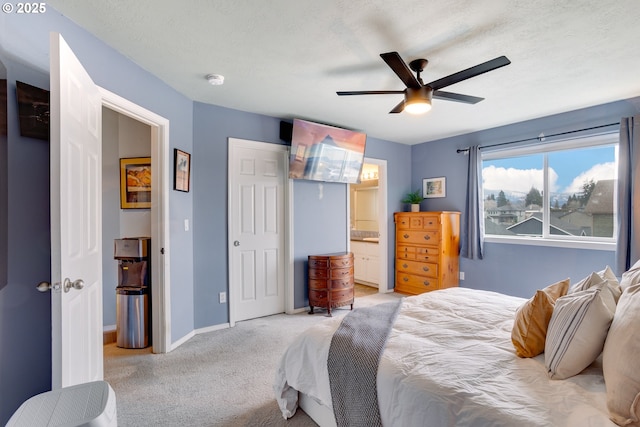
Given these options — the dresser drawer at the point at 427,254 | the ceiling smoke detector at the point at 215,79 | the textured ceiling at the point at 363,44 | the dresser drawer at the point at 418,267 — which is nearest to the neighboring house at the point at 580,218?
the textured ceiling at the point at 363,44

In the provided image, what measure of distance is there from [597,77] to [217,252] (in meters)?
3.97

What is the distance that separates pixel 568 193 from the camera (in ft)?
12.2

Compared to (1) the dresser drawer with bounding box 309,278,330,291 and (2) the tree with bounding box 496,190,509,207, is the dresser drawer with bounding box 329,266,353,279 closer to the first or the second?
(1) the dresser drawer with bounding box 309,278,330,291

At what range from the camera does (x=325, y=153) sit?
3977mm

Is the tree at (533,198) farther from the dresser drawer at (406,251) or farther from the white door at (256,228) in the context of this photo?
the white door at (256,228)

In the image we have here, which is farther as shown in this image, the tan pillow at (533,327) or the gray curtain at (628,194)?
the gray curtain at (628,194)

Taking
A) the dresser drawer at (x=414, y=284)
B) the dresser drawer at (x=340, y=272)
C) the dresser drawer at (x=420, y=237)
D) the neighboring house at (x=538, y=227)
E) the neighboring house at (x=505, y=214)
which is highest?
the neighboring house at (x=505, y=214)

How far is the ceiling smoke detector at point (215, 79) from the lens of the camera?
8.56ft

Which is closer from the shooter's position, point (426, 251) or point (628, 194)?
point (628, 194)

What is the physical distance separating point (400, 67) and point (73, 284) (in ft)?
7.22

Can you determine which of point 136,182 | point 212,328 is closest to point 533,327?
point 212,328

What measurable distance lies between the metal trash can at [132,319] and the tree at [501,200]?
4604mm

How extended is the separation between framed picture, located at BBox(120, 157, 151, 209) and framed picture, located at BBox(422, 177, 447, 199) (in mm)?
4039

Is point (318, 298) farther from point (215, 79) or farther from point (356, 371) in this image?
point (215, 79)
